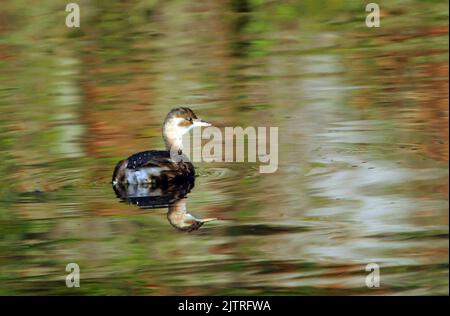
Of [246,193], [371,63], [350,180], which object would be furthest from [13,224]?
[371,63]

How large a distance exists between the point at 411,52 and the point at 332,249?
5697 mm

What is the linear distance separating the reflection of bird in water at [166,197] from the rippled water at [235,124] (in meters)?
0.07

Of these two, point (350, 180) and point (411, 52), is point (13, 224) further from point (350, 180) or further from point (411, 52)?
point (411, 52)

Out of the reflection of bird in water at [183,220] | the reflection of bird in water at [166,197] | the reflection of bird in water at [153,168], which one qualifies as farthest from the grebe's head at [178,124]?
the reflection of bird in water at [183,220]

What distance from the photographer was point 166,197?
9.51 meters

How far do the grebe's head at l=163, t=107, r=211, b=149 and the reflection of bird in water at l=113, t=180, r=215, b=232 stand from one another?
726 millimetres

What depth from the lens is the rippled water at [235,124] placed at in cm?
788

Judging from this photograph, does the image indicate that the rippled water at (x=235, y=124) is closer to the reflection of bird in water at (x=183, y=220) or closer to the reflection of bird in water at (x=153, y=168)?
the reflection of bird in water at (x=183, y=220)

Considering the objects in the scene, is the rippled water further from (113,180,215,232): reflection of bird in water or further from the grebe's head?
the grebe's head

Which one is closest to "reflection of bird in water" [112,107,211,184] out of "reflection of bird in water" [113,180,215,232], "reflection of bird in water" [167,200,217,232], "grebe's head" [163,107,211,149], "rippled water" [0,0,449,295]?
"reflection of bird in water" [113,180,215,232]

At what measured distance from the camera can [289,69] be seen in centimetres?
1302

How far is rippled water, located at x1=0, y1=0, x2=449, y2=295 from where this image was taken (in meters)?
7.88

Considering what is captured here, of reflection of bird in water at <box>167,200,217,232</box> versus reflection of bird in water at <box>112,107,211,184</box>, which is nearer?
reflection of bird in water at <box>167,200,217,232</box>

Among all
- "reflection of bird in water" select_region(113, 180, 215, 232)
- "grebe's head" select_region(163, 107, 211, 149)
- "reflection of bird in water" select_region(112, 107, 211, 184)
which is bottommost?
"reflection of bird in water" select_region(113, 180, 215, 232)
